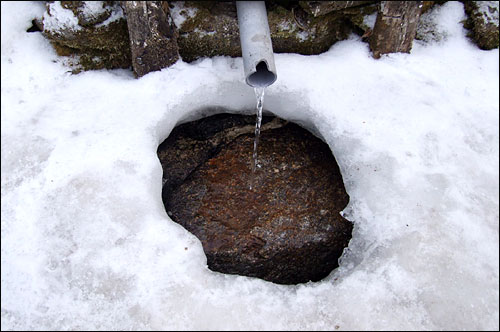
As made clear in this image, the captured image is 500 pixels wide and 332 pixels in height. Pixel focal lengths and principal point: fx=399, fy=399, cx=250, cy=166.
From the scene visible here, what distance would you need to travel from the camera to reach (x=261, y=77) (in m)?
2.36

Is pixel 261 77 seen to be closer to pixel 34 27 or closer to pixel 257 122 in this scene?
pixel 257 122

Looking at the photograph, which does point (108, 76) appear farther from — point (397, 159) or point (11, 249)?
point (397, 159)

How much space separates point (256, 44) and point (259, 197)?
0.99 metres

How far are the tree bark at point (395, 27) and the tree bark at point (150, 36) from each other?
1.32 metres

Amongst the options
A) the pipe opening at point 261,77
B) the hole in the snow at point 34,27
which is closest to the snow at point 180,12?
the pipe opening at point 261,77

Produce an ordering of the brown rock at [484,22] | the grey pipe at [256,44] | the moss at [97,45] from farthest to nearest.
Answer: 1. the brown rock at [484,22]
2. the moss at [97,45]
3. the grey pipe at [256,44]

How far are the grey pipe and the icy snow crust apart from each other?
0.99 feet

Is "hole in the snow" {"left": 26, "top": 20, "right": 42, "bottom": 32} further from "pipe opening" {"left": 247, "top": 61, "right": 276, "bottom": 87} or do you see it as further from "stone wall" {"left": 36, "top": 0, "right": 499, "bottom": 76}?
"pipe opening" {"left": 247, "top": 61, "right": 276, "bottom": 87}

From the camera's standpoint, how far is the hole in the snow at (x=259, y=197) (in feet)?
8.11

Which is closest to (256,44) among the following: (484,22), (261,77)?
(261,77)

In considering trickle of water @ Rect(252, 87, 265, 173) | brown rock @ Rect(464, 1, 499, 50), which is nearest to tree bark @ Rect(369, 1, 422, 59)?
brown rock @ Rect(464, 1, 499, 50)

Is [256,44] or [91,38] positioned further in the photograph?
[91,38]

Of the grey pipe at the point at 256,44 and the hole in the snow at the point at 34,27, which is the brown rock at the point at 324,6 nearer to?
the grey pipe at the point at 256,44

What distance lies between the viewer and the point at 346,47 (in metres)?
2.80
